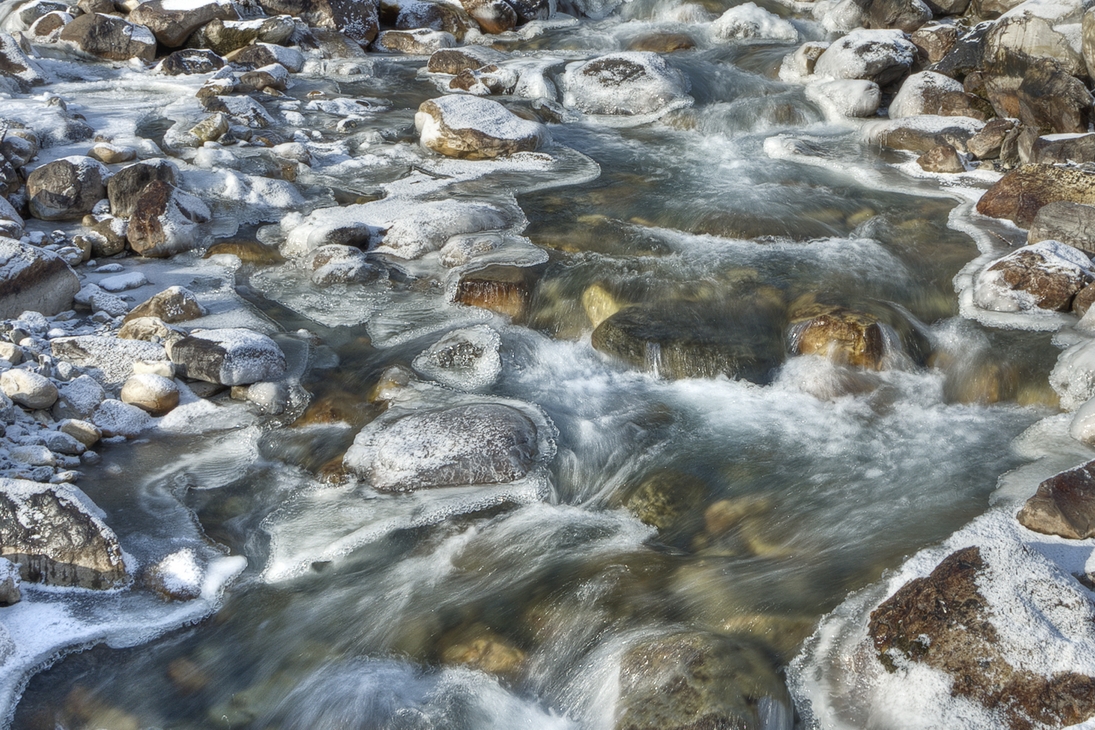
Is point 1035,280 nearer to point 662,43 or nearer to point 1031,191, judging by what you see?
point 1031,191

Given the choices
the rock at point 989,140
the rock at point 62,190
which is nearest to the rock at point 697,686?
the rock at point 62,190

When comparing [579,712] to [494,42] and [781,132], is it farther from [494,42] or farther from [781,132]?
[494,42]

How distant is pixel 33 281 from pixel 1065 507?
579 cm

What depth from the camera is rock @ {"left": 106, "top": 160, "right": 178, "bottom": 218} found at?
7.10 m

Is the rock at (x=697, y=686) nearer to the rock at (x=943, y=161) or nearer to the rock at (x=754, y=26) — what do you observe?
the rock at (x=943, y=161)

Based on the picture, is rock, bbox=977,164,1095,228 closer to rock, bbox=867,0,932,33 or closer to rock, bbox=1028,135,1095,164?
rock, bbox=1028,135,1095,164

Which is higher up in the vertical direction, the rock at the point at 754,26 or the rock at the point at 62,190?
the rock at the point at 754,26

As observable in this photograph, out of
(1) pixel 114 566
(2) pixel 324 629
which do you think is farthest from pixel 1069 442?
(1) pixel 114 566

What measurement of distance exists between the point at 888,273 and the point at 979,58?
164 inches

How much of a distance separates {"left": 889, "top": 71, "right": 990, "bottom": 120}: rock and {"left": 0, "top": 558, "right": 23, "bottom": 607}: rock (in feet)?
28.1

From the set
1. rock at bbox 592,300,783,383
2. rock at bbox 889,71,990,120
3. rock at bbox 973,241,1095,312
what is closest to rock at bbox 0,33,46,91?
rock at bbox 592,300,783,383

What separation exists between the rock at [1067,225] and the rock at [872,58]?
12.3ft

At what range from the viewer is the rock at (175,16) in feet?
37.3

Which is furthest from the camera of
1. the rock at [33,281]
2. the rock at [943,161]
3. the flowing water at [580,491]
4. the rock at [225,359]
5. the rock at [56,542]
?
the rock at [943,161]
